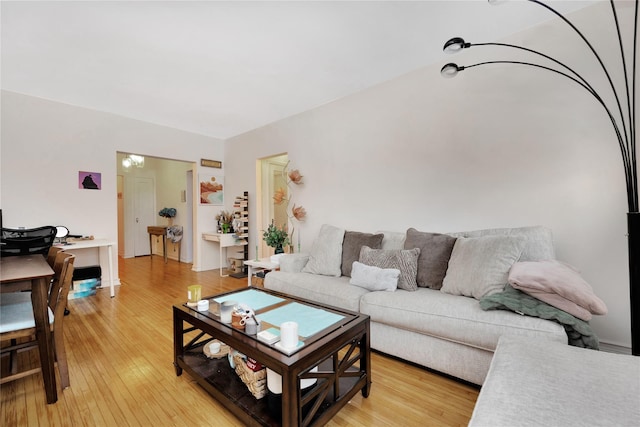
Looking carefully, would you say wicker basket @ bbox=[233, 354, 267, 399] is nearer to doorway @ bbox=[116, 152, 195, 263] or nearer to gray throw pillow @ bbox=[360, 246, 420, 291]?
gray throw pillow @ bbox=[360, 246, 420, 291]

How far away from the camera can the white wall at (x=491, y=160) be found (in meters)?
1.93

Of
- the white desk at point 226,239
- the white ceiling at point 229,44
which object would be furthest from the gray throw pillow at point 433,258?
the white desk at point 226,239

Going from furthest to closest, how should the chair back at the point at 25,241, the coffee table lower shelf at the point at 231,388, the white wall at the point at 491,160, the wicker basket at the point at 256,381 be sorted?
the chair back at the point at 25,241 → the white wall at the point at 491,160 → the wicker basket at the point at 256,381 → the coffee table lower shelf at the point at 231,388

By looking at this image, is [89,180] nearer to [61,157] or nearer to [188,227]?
[61,157]

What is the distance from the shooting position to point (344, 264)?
2756 mm

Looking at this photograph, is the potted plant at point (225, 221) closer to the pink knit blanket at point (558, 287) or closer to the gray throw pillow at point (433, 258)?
the gray throw pillow at point (433, 258)

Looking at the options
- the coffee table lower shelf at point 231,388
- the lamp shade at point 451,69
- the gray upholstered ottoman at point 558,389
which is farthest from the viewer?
the lamp shade at point 451,69

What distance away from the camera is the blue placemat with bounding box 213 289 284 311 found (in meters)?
1.85

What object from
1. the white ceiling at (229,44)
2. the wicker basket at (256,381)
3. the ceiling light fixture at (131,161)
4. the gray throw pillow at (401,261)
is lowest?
the wicker basket at (256,381)

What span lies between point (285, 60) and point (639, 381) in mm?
3076

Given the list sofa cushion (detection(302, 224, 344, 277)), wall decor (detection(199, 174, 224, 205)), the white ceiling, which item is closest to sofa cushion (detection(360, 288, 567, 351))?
sofa cushion (detection(302, 224, 344, 277))

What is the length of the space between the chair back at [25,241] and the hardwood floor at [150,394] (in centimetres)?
95

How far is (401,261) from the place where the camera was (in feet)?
7.47

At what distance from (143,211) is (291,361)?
23.4ft
